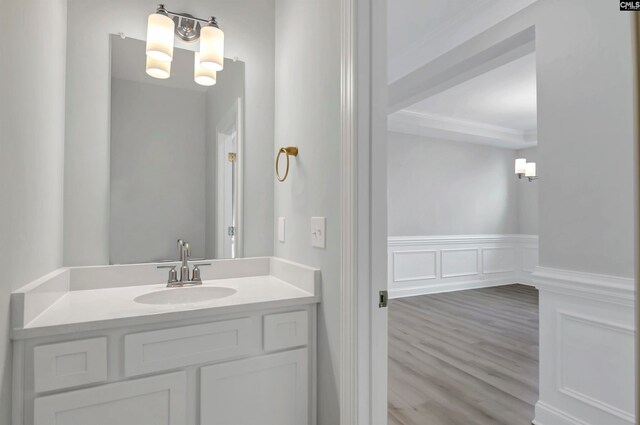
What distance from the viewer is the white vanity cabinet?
104 cm

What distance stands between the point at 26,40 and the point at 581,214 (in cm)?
236

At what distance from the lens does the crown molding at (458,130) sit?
4887mm

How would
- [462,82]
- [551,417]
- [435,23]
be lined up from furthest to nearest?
[462,82] < [435,23] < [551,417]

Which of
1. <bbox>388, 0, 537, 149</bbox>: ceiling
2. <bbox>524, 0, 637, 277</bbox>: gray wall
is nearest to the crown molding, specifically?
<bbox>388, 0, 537, 149</bbox>: ceiling

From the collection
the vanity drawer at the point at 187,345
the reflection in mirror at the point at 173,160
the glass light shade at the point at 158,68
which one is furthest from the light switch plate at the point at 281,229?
the glass light shade at the point at 158,68

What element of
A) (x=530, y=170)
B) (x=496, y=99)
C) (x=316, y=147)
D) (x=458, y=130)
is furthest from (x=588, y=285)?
(x=458, y=130)

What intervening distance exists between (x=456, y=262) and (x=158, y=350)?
521 cm

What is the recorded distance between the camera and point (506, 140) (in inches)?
226

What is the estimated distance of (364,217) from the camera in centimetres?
120

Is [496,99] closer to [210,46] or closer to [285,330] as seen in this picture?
[210,46]

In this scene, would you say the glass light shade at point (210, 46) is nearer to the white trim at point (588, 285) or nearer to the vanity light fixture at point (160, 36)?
the vanity light fixture at point (160, 36)

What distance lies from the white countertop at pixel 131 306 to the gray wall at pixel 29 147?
12 cm

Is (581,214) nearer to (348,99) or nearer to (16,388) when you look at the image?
(348,99)

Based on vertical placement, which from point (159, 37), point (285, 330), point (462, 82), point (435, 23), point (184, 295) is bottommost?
point (285, 330)
